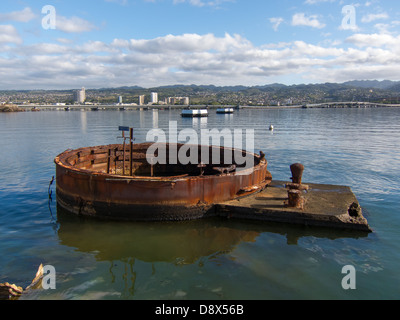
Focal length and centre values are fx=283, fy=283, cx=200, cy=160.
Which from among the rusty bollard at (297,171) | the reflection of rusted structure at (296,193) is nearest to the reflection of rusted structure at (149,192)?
the reflection of rusted structure at (296,193)

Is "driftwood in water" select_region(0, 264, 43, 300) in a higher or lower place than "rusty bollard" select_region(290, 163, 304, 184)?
lower

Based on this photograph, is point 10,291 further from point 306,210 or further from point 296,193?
point 306,210

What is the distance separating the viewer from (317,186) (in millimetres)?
12555

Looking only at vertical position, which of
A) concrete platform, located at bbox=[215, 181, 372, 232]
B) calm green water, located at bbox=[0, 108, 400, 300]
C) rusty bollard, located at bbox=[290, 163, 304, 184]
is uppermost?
rusty bollard, located at bbox=[290, 163, 304, 184]

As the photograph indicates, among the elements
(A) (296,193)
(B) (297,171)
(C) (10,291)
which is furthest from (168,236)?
(B) (297,171)

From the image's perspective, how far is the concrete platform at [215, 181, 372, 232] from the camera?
943 cm

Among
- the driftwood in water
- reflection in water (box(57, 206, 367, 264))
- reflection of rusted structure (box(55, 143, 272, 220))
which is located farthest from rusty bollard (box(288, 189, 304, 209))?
the driftwood in water

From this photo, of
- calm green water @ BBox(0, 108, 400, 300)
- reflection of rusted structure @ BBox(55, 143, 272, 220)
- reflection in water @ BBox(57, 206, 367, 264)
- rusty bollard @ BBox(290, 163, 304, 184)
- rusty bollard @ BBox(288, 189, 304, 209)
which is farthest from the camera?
rusty bollard @ BBox(290, 163, 304, 184)

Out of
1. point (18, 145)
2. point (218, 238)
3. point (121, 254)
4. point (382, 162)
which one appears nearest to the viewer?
point (121, 254)

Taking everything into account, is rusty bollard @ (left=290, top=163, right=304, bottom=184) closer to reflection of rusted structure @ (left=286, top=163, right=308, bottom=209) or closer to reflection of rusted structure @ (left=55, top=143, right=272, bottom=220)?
reflection of rusted structure @ (left=286, top=163, right=308, bottom=209)

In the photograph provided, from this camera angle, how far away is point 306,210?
31.8ft
